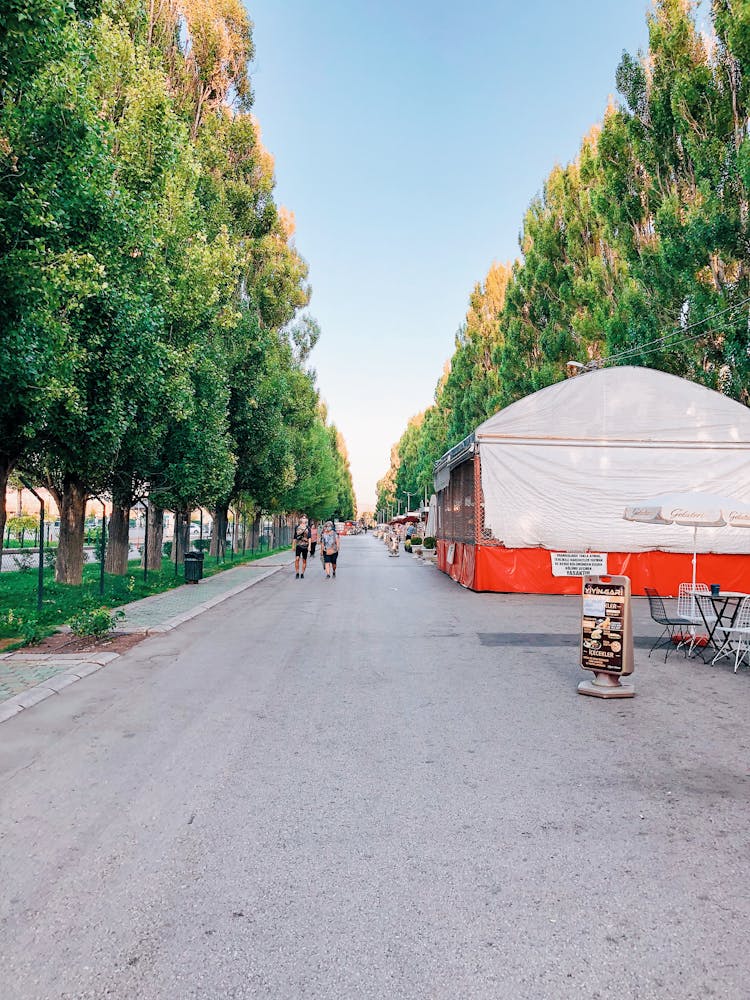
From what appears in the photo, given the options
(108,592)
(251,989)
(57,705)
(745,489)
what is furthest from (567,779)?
(745,489)

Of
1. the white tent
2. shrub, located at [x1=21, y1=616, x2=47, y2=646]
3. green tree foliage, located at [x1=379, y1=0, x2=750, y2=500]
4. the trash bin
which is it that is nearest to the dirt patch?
shrub, located at [x1=21, y1=616, x2=47, y2=646]

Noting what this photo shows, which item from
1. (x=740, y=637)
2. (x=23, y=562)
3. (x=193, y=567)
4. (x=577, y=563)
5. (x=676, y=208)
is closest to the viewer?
(x=740, y=637)

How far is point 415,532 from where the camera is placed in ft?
196

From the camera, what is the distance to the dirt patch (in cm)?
984

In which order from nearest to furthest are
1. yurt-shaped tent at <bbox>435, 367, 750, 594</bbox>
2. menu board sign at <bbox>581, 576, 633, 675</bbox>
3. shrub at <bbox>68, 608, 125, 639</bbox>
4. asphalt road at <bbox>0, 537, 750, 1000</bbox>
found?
asphalt road at <bbox>0, 537, 750, 1000</bbox> → menu board sign at <bbox>581, 576, 633, 675</bbox> → shrub at <bbox>68, 608, 125, 639</bbox> → yurt-shaped tent at <bbox>435, 367, 750, 594</bbox>

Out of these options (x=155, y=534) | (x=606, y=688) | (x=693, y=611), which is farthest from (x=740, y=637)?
(x=155, y=534)

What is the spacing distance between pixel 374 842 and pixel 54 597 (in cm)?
1406

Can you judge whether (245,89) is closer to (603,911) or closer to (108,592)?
(108,592)

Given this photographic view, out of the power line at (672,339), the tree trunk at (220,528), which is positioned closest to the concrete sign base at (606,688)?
the power line at (672,339)

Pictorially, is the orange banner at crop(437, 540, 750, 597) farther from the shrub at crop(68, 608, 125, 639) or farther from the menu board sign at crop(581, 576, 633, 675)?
the menu board sign at crop(581, 576, 633, 675)

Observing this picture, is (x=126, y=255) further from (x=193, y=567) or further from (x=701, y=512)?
(x=701, y=512)

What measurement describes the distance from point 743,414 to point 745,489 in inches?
76.5

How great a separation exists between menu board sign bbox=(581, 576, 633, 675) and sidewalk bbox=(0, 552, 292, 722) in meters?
5.57

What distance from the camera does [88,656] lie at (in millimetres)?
9297
